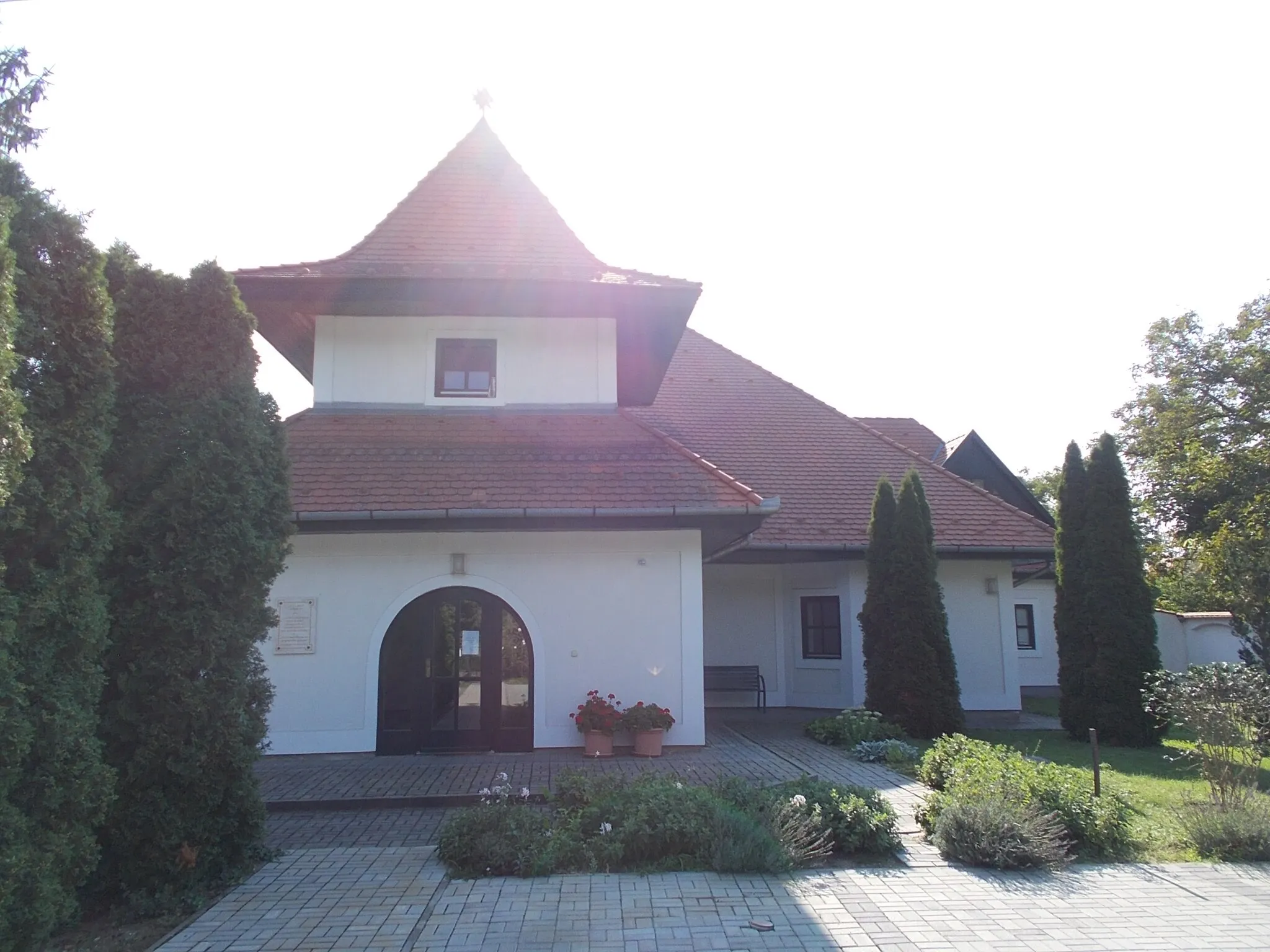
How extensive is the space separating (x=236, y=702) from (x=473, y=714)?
17.2 ft

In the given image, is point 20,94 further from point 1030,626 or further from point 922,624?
point 1030,626

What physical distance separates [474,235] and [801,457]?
755 cm

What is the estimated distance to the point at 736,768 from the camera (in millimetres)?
9711

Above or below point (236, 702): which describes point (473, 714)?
below

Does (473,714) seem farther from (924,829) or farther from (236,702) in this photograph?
(924,829)

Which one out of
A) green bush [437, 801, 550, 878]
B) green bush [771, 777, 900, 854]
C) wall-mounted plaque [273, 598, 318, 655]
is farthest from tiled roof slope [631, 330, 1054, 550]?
green bush [437, 801, 550, 878]

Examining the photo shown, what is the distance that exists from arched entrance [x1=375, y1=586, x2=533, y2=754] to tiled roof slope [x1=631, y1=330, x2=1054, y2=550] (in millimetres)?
5018

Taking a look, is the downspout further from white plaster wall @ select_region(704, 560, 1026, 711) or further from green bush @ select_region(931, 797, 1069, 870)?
green bush @ select_region(931, 797, 1069, 870)

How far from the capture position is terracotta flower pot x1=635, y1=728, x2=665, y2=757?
10375mm

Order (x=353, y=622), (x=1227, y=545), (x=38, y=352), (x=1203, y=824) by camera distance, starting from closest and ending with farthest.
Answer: (x=38, y=352)
(x=1203, y=824)
(x=353, y=622)
(x=1227, y=545)

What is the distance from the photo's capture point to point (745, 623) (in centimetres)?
1669

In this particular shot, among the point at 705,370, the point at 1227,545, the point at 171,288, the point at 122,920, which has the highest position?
the point at 705,370

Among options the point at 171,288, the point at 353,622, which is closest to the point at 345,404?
the point at 353,622

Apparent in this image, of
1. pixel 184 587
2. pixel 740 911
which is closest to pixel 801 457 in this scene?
pixel 740 911
